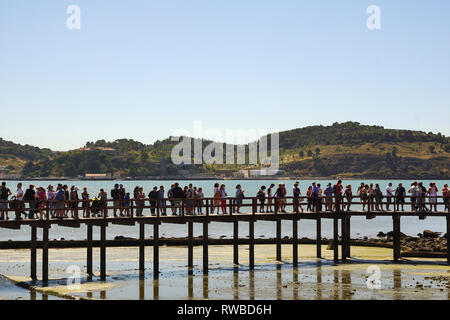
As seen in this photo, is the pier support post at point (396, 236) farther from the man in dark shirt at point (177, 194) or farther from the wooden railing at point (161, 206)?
the man in dark shirt at point (177, 194)

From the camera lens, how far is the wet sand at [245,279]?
102 ft

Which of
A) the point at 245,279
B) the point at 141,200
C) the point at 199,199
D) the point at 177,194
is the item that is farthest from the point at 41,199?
the point at 245,279

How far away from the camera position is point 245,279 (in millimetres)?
35688

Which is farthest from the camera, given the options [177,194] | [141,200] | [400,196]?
[400,196]

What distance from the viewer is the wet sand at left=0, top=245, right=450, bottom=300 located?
102 feet

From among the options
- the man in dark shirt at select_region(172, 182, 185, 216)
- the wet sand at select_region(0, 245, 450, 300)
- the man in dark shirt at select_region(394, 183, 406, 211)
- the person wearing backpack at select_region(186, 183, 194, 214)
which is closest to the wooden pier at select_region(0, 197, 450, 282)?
the person wearing backpack at select_region(186, 183, 194, 214)

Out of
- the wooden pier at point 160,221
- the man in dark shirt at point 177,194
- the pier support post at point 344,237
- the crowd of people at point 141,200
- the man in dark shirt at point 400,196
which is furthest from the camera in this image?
the pier support post at point 344,237

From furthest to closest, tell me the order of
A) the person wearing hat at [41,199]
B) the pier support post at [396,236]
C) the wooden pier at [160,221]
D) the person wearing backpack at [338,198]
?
the pier support post at [396,236] < the person wearing backpack at [338,198] < the wooden pier at [160,221] < the person wearing hat at [41,199]

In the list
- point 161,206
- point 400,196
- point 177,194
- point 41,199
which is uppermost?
point 177,194

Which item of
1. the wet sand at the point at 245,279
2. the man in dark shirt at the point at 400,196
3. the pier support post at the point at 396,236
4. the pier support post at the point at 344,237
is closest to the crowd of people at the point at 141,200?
the man in dark shirt at the point at 400,196

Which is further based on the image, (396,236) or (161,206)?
(396,236)

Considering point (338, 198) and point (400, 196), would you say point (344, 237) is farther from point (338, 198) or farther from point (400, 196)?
point (400, 196)
